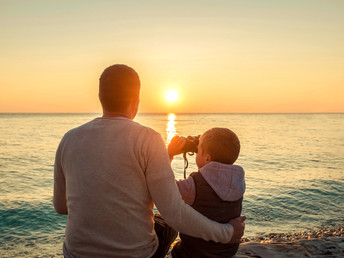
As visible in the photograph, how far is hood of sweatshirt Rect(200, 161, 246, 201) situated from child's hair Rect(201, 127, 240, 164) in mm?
105

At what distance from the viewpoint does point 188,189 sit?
2.83 m

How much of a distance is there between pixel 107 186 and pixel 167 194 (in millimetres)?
432

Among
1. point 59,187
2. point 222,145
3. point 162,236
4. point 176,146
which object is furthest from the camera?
point 176,146

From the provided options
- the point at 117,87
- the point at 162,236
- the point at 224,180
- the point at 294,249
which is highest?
the point at 117,87

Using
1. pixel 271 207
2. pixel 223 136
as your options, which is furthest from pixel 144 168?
pixel 271 207

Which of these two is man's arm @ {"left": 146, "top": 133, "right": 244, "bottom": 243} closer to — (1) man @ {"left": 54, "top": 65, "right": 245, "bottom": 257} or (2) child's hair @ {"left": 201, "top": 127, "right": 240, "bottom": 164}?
(1) man @ {"left": 54, "top": 65, "right": 245, "bottom": 257}

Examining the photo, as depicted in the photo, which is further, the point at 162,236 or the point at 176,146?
the point at 176,146

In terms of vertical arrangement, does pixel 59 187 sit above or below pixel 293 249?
above

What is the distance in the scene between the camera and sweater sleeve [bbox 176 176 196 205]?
2820mm

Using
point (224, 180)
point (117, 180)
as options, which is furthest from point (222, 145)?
point (117, 180)

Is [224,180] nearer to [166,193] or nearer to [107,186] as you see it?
[166,193]

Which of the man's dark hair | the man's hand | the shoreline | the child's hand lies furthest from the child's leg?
the shoreline

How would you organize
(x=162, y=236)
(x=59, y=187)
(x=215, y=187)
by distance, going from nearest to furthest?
1. (x=59, y=187)
2. (x=162, y=236)
3. (x=215, y=187)

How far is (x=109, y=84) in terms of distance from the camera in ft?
7.01
